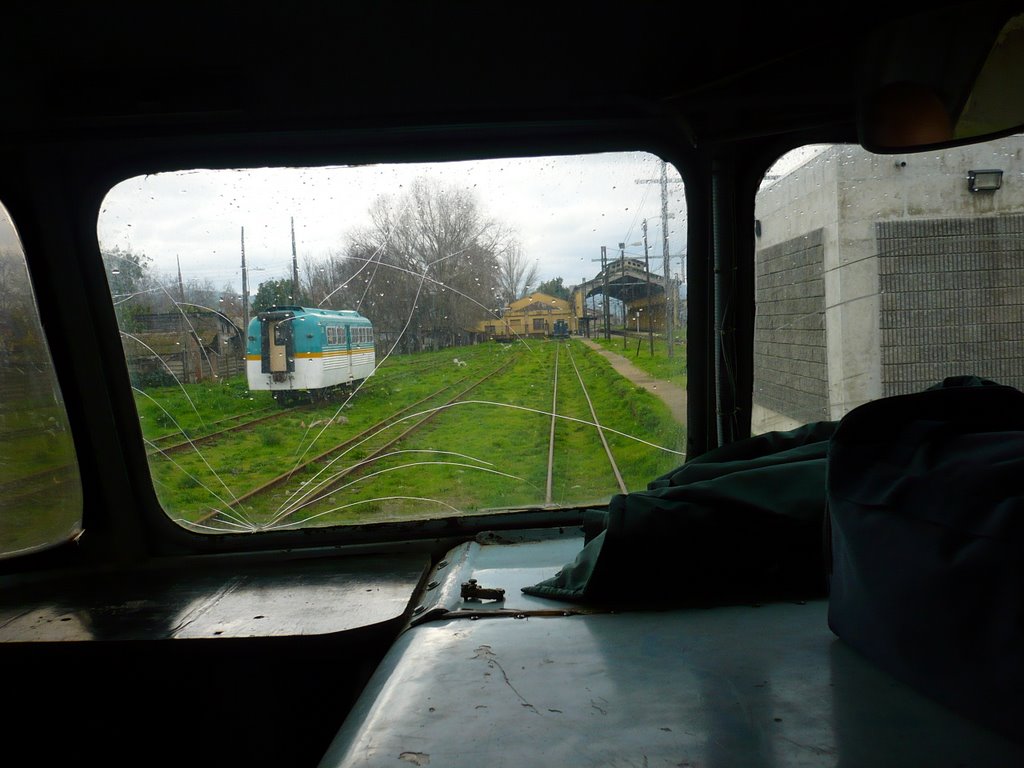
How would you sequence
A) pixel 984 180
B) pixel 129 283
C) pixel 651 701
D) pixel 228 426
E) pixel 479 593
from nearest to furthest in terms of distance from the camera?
pixel 651 701, pixel 479 593, pixel 984 180, pixel 129 283, pixel 228 426

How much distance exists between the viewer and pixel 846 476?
1.24 meters

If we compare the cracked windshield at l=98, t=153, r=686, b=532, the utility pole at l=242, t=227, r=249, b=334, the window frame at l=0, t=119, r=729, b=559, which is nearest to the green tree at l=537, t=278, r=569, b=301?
the cracked windshield at l=98, t=153, r=686, b=532

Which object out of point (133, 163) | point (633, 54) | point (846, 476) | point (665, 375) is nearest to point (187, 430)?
point (133, 163)

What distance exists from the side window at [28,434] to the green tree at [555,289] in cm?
153

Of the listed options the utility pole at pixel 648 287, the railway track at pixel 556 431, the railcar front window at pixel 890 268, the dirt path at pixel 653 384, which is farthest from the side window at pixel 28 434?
the railcar front window at pixel 890 268

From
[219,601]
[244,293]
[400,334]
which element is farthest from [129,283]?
[219,601]

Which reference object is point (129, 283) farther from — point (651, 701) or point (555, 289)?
point (651, 701)

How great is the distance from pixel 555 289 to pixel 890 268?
100cm

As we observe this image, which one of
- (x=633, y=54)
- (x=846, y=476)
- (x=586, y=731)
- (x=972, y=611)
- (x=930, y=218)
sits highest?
(x=633, y=54)

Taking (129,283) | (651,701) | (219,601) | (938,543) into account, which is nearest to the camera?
(938,543)

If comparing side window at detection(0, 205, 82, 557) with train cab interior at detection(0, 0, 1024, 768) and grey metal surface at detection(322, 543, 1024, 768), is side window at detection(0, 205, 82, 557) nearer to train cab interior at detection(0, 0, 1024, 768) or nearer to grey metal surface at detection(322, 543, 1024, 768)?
train cab interior at detection(0, 0, 1024, 768)

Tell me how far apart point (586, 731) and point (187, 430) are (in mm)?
1792

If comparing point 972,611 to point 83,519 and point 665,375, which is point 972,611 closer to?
point 665,375

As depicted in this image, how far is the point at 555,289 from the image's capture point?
2.54 metres
